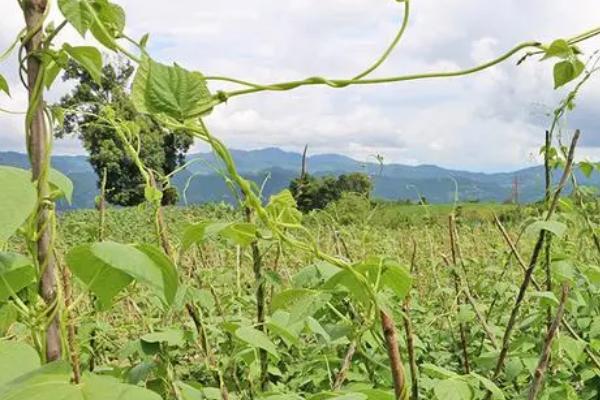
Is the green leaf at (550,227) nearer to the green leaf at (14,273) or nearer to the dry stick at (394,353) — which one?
the dry stick at (394,353)

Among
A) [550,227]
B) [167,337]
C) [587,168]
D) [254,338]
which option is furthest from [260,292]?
[587,168]

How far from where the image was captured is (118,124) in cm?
158

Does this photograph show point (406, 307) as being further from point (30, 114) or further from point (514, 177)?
point (514, 177)

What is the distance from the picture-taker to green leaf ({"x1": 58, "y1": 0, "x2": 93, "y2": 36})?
78 centimetres

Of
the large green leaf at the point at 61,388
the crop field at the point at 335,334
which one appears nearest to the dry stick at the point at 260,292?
the crop field at the point at 335,334

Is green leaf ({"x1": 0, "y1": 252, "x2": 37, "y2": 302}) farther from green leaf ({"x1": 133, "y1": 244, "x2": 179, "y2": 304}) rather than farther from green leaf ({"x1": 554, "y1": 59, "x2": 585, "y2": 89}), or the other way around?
green leaf ({"x1": 554, "y1": 59, "x2": 585, "y2": 89})

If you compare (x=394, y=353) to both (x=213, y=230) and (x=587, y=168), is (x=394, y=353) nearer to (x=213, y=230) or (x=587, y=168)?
(x=213, y=230)

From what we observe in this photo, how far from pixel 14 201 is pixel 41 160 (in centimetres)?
14

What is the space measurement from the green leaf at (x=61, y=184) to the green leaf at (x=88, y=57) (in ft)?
0.65

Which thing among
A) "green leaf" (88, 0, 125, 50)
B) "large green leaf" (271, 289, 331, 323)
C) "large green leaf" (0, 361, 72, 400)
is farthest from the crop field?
"green leaf" (88, 0, 125, 50)

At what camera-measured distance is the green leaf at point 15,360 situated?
2.78ft

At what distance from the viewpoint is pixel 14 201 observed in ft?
2.41

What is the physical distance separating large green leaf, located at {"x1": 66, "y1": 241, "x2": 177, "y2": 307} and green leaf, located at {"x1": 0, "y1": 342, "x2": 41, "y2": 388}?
0.10 m

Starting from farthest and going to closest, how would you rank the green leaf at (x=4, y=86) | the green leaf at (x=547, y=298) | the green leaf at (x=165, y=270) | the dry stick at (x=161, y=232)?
the green leaf at (x=547, y=298), the dry stick at (x=161, y=232), the green leaf at (x=4, y=86), the green leaf at (x=165, y=270)
